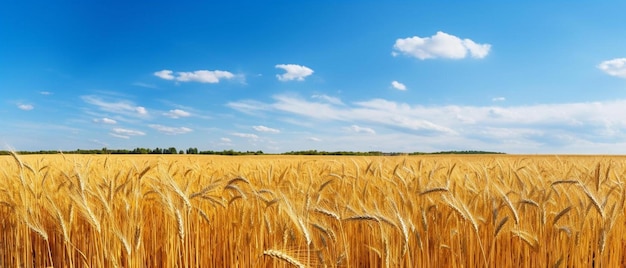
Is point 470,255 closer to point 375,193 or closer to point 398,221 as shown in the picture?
point 398,221

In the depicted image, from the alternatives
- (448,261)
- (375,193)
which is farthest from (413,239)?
(375,193)

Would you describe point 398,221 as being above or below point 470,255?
above

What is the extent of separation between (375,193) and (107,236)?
7.16 feet

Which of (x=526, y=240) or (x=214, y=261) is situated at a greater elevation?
(x=526, y=240)

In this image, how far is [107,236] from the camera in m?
2.48

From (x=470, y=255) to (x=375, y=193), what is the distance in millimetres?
1326

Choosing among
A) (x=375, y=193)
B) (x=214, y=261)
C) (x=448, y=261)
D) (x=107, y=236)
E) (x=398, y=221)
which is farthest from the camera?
(x=375, y=193)

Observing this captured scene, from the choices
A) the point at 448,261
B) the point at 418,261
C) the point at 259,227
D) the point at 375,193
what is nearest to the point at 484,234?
the point at 448,261

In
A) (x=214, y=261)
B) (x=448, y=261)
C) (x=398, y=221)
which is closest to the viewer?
(x=398, y=221)

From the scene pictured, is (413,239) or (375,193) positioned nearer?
(413,239)

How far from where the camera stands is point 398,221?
2.08m

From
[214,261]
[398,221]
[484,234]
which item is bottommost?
[214,261]

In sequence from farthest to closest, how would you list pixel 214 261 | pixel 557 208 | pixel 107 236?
Answer: pixel 557 208 < pixel 214 261 < pixel 107 236

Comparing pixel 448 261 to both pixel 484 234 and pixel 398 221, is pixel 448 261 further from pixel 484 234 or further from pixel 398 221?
pixel 398 221
